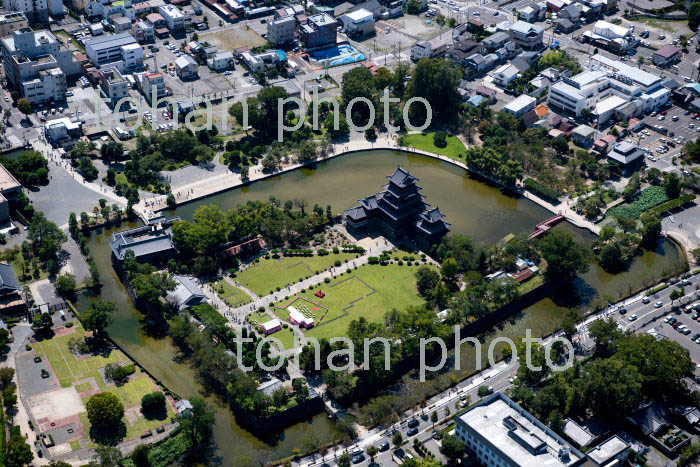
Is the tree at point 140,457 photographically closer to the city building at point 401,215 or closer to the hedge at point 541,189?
the city building at point 401,215

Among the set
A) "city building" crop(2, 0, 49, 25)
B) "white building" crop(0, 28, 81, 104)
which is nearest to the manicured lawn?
"white building" crop(0, 28, 81, 104)

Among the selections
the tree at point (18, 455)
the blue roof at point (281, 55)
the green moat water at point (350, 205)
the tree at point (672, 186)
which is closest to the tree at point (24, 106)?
the green moat water at point (350, 205)

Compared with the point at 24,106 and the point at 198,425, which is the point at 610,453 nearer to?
the point at 198,425

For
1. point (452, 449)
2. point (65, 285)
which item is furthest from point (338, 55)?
point (452, 449)

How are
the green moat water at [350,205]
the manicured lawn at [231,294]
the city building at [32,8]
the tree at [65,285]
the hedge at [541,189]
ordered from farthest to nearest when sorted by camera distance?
the city building at [32,8]
the hedge at [541,189]
the manicured lawn at [231,294]
the tree at [65,285]
the green moat water at [350,205]

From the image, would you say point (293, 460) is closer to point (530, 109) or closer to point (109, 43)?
point (530, 109)

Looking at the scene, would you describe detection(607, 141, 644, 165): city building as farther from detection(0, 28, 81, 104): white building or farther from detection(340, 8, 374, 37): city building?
detection(0, 28, 81, 104): white building
